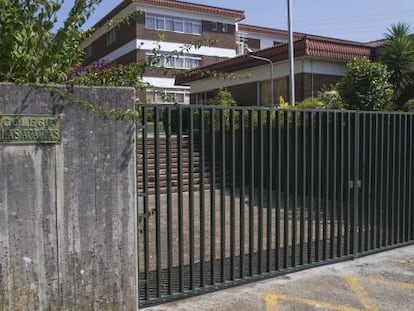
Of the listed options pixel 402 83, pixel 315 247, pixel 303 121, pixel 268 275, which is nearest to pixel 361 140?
pixel 303 121

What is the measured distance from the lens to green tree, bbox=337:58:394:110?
39.9ft

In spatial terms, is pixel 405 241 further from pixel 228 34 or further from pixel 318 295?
pixel 228 34

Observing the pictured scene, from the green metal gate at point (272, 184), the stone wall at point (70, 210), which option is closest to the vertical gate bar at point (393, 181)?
the green metal gate at point (272, 184)

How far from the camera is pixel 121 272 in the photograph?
4086mm

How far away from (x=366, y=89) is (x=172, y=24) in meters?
25.2

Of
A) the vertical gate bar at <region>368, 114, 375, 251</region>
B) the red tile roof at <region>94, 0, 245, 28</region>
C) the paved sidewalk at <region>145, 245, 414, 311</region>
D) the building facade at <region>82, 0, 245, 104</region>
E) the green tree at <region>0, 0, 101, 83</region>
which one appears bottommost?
the paved sidewalk at <region>145, 245, 414, 311</region>

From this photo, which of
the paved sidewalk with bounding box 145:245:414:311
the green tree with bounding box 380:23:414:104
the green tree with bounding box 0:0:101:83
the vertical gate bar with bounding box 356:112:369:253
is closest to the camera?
the green tree with bounding box 0:0:101:83

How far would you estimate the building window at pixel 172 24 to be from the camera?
34500 millimetres

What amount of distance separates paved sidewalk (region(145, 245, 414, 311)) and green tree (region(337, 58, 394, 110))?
7113 millimetres

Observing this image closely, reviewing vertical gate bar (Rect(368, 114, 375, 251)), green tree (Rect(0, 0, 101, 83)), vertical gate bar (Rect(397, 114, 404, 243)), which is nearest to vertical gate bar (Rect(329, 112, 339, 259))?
vertical gate bar (Rect(368, 114, 375, 251))

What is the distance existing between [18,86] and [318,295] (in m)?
3.22

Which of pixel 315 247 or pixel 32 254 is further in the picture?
pixel 315 247

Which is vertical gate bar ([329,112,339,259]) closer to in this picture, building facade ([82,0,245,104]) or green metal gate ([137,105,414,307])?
green metal gate ([137,105,414,307])

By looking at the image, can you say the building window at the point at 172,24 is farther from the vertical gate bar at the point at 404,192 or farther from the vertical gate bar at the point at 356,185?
the vertical gate bar at the point at 356,185
